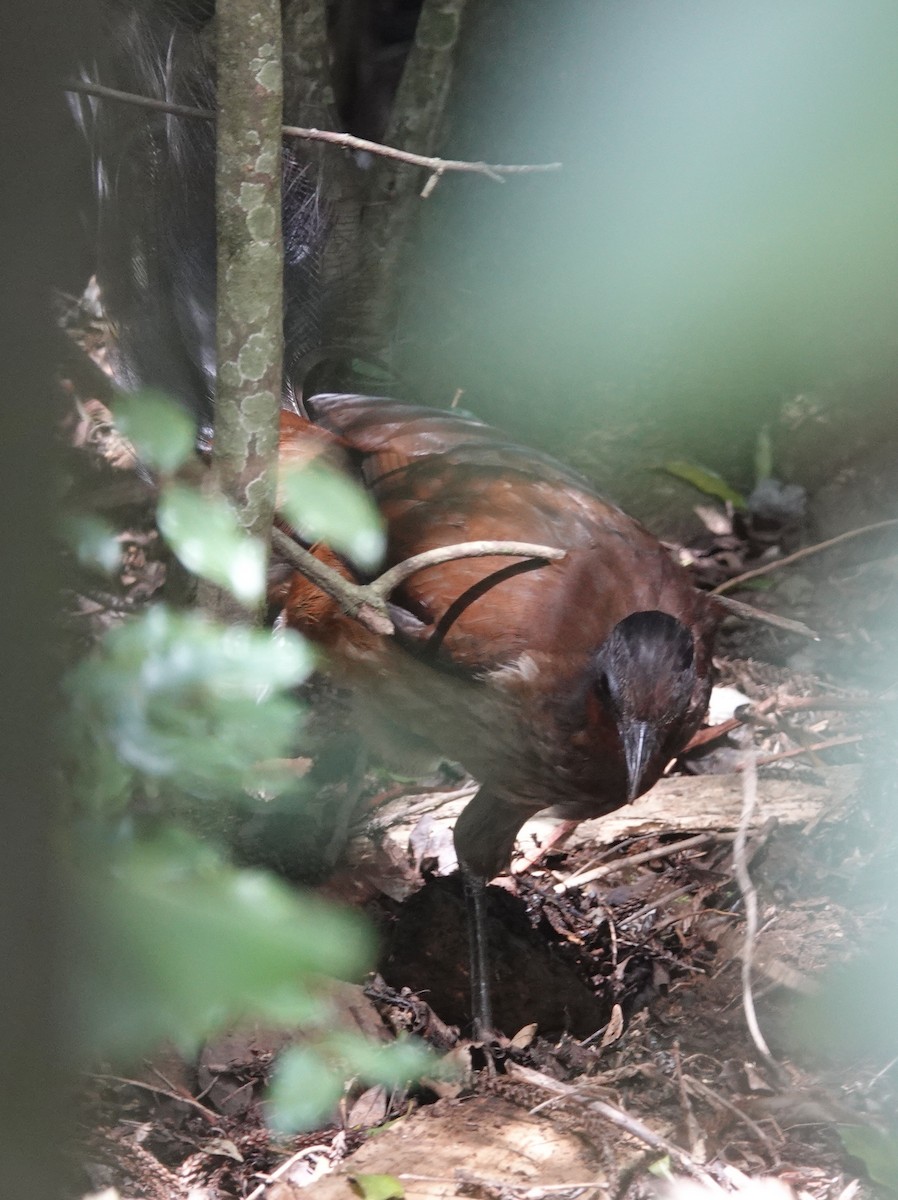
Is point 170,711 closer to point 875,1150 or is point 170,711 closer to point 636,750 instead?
point 636,750

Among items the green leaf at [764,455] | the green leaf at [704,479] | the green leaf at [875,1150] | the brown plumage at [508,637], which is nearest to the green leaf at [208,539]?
the brown plumage at [508,637]

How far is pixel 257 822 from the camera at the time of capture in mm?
2596

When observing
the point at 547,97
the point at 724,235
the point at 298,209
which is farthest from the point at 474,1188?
the point at 547,97

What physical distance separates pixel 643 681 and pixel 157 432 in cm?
117

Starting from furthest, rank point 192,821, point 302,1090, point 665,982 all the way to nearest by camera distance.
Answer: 1. point 665,982
2. point 302,1090
3. point 192,821

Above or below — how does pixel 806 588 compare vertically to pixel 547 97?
below

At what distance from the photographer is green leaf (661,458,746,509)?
13.3 ft

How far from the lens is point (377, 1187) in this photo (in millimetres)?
1867

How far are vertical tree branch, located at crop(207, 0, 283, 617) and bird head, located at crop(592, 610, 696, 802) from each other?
833 millimetres

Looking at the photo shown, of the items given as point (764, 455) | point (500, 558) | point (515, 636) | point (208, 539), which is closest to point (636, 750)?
point (515, 636)

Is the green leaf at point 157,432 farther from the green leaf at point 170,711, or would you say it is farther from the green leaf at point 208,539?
the green leaf at point 170,711

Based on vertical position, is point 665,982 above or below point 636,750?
below

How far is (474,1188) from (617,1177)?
252 millimetres

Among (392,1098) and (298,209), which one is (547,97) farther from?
(392,1098)
